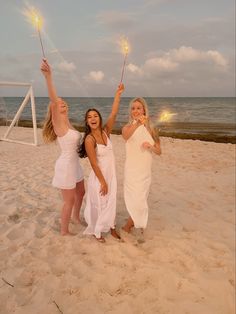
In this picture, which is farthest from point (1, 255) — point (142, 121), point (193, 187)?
point (193, 187)

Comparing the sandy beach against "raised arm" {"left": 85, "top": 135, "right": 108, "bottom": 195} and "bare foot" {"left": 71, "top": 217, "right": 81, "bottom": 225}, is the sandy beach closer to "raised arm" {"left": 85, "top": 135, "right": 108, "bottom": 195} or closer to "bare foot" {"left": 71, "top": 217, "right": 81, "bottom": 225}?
"bare foot" {"left": 71, "top": 217, "right": 81, "bottom": 225}

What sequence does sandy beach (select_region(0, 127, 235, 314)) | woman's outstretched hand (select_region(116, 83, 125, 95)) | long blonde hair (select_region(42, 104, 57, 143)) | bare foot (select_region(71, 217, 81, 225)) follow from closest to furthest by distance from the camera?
sandy beach (select_region(0, 127, 235, 314))
long blonde hair (select_region(42, 104, 57, 143))
woman's outstretched hand (select_region(116, 83, 125, 95))
bare foot (select_region(71, 217, 81, 225))

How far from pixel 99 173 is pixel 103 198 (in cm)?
38

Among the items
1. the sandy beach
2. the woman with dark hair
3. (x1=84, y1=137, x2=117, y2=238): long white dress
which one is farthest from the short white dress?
the sandy beach

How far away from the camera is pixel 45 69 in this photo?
3521 millimetres

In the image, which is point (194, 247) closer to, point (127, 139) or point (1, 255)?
point (127, 139)

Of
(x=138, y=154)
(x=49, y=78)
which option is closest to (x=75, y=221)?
(x=138, y=154)

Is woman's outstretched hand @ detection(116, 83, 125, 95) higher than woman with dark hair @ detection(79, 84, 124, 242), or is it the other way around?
woman's outstretched hand @ detection(116, 83, 125, 95)

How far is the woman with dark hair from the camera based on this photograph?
3.99 meters

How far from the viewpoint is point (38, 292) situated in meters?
3.23

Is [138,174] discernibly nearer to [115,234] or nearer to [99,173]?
[99,173]

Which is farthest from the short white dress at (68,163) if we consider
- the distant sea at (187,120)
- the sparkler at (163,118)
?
the distant sea at (187,120)

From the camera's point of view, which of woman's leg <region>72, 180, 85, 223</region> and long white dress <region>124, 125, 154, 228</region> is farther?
woman's leg <region>72, 180, 85, 223</region>

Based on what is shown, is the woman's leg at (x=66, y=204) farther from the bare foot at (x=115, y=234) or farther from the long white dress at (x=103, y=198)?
the bare foot at (x=115, y=234)
